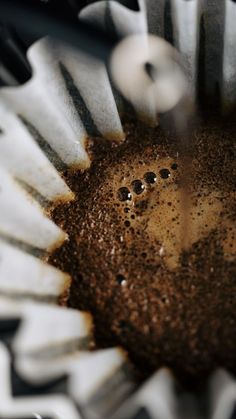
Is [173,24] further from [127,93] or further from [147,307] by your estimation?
[147,307]

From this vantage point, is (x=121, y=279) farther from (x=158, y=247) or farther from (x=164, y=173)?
(x=164, y=173)

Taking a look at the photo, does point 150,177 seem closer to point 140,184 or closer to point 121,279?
point 140,184

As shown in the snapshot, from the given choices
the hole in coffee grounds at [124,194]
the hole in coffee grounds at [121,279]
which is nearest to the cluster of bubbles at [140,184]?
the hole in coffee grounds at [124,194]

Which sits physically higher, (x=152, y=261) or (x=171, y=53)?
(x=171, y=53)

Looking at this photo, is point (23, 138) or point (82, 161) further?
point (82, 161)

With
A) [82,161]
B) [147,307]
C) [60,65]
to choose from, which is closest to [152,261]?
[147,307]

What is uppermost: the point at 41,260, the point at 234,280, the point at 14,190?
the point at 14,190

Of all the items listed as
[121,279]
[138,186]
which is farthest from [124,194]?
[121,279]
